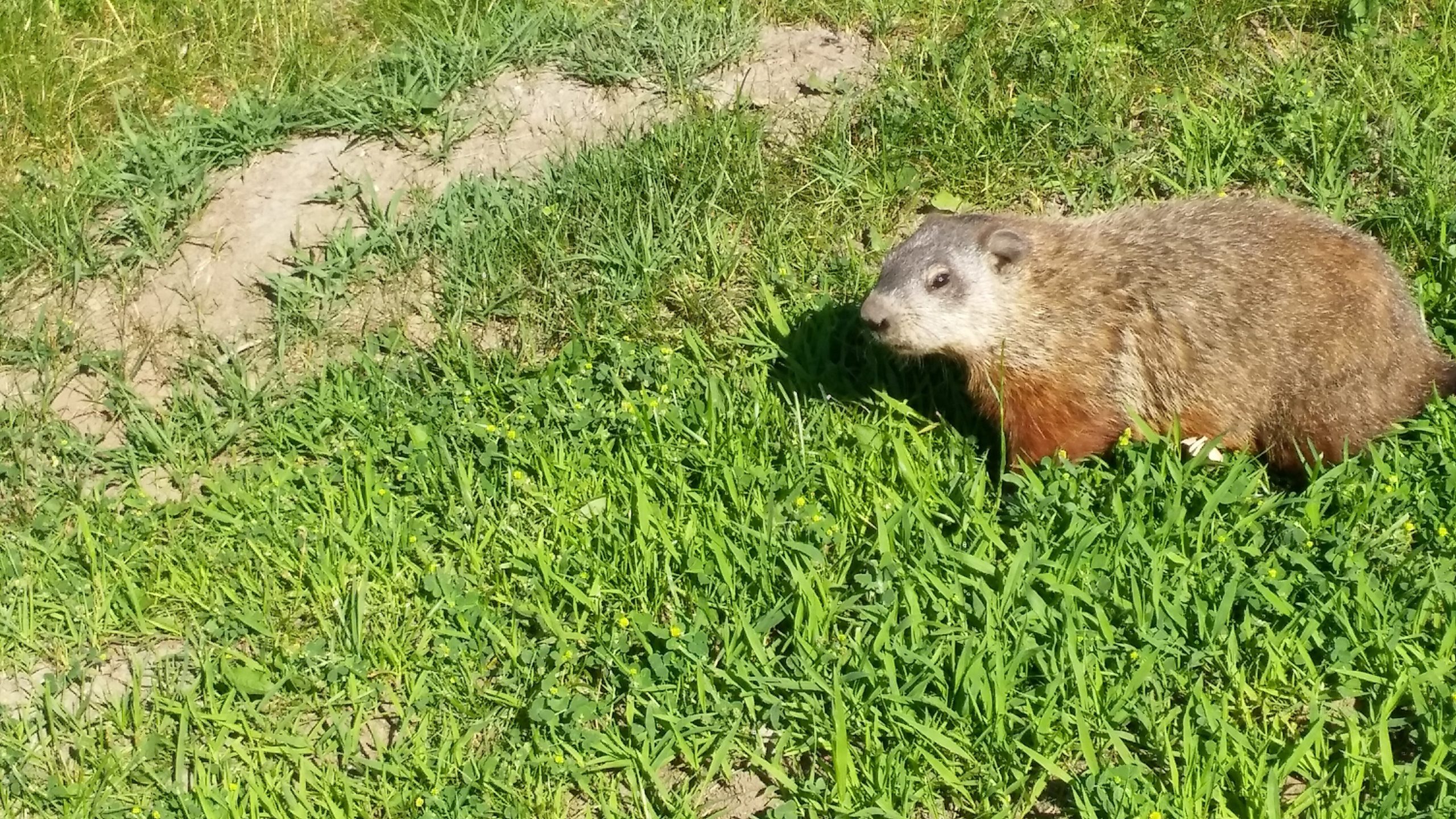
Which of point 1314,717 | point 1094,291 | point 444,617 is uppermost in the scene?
point 1094,291

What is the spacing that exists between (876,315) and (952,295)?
9.6 inches

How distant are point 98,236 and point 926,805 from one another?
3.89 meters

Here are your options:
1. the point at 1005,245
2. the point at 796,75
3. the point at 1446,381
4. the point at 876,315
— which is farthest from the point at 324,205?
the point at 1446,381

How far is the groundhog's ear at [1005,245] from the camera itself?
3654 mm

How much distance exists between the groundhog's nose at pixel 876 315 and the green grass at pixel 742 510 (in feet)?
1.20

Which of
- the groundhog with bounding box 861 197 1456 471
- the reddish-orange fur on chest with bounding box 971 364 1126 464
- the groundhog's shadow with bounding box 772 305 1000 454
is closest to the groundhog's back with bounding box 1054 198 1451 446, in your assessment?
the groundhog with bounding box 861 197 1456 471

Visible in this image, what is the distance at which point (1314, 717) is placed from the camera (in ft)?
9.75

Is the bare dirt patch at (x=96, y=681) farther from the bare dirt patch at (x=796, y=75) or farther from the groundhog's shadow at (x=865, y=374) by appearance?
the bare dirt patch at (x=796, y=75)

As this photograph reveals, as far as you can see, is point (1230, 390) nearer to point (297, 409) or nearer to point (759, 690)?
point (759, 690)

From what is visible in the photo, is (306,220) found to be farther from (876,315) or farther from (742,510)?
(876,315)

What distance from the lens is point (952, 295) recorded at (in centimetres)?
367

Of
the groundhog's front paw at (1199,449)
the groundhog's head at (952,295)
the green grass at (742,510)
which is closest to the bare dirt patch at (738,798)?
the green grass at (742,510)

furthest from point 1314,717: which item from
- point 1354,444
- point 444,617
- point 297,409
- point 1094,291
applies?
point 297,409

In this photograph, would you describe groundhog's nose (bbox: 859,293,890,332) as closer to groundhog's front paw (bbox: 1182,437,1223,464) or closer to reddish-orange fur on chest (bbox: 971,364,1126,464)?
reddish-orange fur on chest (bbox: 971,364,1126,464)
